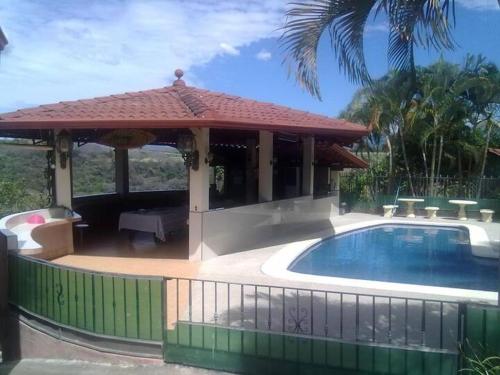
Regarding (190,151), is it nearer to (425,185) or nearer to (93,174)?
(425,185)

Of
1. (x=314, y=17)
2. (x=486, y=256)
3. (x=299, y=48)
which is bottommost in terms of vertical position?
(x=486, y=256)

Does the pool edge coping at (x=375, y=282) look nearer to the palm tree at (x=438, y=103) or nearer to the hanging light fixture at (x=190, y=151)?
the hanging light fixture at (x=190, y=151)

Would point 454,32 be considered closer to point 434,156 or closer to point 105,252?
point 105,252

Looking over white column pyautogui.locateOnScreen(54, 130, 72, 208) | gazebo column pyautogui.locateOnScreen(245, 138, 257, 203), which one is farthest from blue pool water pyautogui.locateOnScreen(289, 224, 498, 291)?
white column pyautogui.locateOnScreen(54, 130, 72, 208)

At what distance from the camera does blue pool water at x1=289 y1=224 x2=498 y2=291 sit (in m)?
10.2

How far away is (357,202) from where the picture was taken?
22.5m

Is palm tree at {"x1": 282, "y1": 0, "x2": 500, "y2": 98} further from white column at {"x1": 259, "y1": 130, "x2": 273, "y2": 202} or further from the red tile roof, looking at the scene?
the red tile roof

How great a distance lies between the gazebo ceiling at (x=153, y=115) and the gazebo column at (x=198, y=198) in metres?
0.94

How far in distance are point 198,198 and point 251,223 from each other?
2.62 meters

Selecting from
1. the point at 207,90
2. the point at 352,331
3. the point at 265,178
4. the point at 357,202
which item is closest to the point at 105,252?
the point at 265,178

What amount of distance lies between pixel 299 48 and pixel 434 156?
18.0m

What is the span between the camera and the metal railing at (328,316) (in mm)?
5246

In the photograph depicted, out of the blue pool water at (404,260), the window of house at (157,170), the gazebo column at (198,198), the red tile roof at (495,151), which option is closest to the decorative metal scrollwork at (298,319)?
the blue pool water at (404,260)

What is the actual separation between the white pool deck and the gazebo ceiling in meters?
3.11
